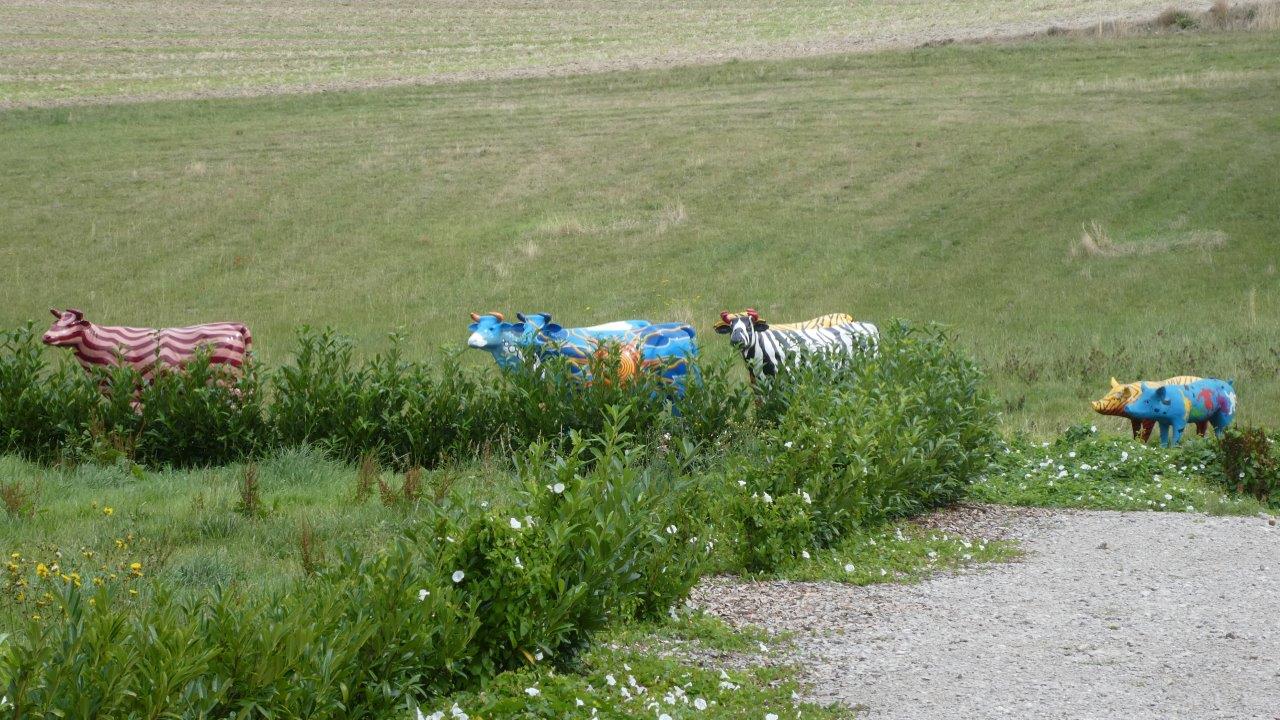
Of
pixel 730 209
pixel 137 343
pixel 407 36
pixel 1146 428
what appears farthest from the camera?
pixel 407 36

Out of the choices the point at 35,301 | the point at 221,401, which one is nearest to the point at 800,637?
the point at 221,401

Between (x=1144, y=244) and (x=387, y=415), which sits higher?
(x=387, y=415)

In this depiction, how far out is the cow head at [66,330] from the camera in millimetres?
14487

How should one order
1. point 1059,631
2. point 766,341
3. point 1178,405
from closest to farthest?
1. point 1059,631
2. point 1178,405
3. point 766,341

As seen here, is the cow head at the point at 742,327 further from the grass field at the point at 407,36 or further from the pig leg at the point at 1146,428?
the grass field at the point at 407,36

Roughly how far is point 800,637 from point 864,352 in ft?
18.2

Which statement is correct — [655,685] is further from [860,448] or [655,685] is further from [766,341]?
[766,341]

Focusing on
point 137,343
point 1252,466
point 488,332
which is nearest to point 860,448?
point 1252,466

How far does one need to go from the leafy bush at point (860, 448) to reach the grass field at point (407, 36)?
3928 centimetres

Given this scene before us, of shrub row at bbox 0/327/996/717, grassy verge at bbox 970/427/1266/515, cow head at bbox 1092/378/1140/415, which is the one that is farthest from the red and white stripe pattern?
cow head at bbox 1092/378/1140/415

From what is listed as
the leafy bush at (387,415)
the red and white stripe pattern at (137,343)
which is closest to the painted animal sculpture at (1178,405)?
the leafy bush at (387,415)

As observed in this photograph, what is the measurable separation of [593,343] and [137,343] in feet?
17.2

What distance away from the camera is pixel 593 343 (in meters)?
13.9

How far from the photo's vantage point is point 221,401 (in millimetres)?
12984
